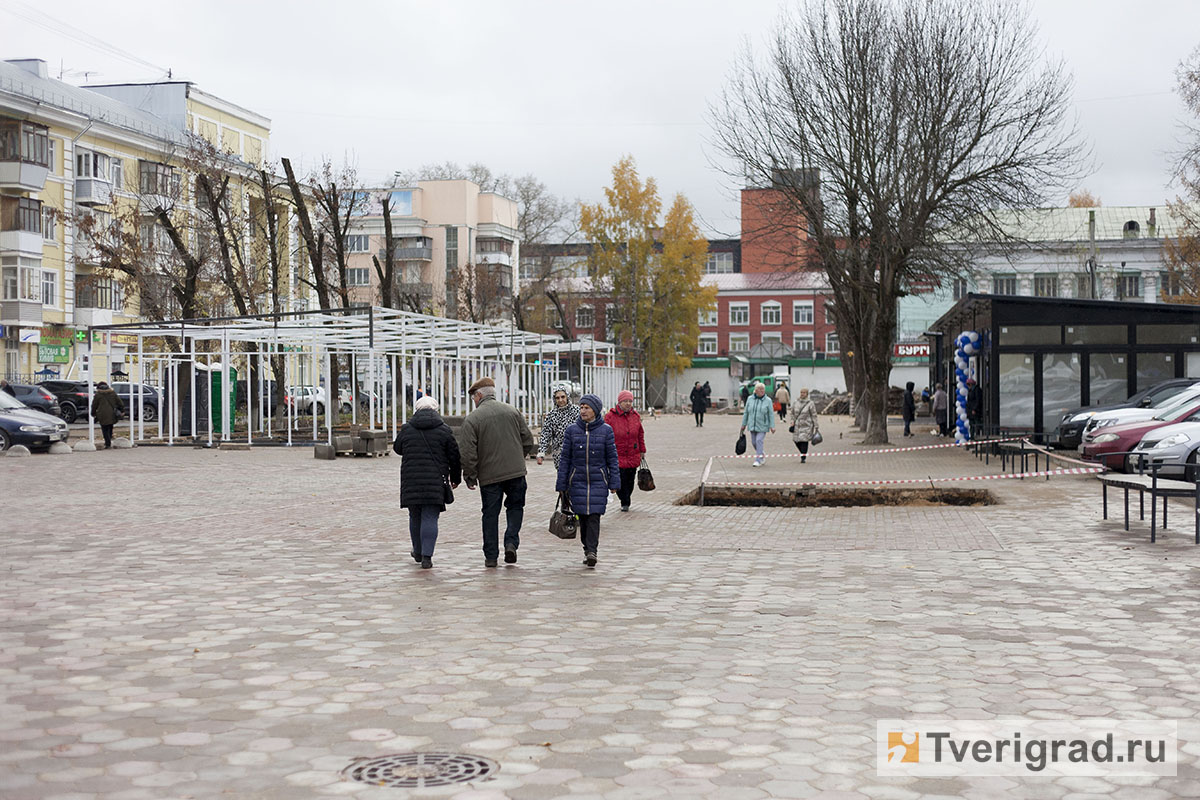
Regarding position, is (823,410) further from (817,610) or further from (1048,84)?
(817,610)

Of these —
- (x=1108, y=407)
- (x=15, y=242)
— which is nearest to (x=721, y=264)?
(x=15, y=242)

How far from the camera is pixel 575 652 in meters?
7.44

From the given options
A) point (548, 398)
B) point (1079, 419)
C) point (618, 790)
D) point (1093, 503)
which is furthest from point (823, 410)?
point (618, 790)

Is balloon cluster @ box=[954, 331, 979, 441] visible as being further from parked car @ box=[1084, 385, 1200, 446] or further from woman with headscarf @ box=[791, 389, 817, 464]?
parked car @ box=[1084, 385, 1200, 446]

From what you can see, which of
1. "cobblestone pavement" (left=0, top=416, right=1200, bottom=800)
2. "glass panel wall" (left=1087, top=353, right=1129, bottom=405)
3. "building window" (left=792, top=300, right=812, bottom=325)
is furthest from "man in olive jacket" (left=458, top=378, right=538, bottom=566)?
"building window" (left=792, top=300, right=812, bottom=325)

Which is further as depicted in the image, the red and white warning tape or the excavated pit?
the red and white warning tape

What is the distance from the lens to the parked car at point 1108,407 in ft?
83.9

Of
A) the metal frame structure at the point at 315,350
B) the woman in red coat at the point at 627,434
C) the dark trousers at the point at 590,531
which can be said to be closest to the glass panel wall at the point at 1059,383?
the metal frame structure at the point at 315,350

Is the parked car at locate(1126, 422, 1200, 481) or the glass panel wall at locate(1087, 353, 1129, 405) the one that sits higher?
the glass panel wall at locate(1087, 353, 1129, 405)

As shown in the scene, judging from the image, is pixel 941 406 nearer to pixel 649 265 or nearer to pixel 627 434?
pixel 627 434

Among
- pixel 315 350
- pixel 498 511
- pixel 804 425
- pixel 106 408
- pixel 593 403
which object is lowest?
pixel 498 511

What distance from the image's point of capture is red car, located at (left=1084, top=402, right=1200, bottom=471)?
21047 millimetres

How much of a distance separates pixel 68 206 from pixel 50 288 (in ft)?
12.6

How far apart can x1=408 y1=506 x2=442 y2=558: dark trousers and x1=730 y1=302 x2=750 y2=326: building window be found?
8386 centimetres
